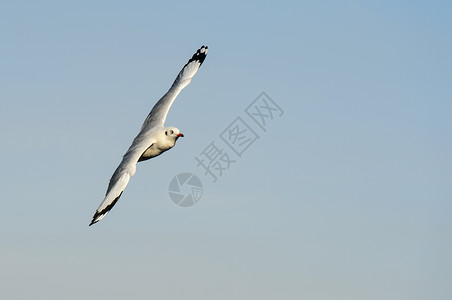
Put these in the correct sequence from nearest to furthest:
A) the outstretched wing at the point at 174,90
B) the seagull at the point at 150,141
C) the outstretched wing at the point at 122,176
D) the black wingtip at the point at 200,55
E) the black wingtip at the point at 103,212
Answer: the black wingtip at the point at 103,212 < the outstretched wing at the point at 122,176 < the seagull at the point at 150,141 < the outstretched wing at the point at 174,90 < the black wingtip at the point at 200,55

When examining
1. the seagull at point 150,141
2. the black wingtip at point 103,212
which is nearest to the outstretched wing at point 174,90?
the seagull at point 150,141

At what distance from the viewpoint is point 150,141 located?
31656mm

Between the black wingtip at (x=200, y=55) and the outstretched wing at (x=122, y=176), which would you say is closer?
the outstretched wing at (x=122, y=176)

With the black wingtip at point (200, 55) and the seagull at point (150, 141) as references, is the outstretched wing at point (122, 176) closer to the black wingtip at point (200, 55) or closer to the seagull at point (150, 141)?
the seagull at point (150, 141)

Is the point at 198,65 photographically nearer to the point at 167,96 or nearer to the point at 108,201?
the point at 167,96

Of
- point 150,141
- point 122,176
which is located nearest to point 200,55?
point 150,141

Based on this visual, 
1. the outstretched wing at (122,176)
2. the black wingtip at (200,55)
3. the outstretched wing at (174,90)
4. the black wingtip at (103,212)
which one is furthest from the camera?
the black wingtip at (200,55)

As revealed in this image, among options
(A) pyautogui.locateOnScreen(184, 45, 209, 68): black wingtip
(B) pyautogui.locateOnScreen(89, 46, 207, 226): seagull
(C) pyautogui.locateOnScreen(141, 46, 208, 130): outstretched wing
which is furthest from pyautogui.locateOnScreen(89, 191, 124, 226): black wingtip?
(A) pyautogui.locateOnScreen(184, 45, 209, 68): black wingtip

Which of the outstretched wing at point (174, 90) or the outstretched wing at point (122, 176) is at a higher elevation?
the outstretched wing at point (174, 90)

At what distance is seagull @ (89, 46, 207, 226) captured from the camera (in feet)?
93.3

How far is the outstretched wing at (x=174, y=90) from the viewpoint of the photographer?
114ft

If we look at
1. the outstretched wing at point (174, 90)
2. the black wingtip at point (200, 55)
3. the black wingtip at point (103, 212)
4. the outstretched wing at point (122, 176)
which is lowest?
the black wingtip at point (103, 212)

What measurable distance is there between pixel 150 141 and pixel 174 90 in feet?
20.2

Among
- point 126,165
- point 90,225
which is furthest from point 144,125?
point 90,225
